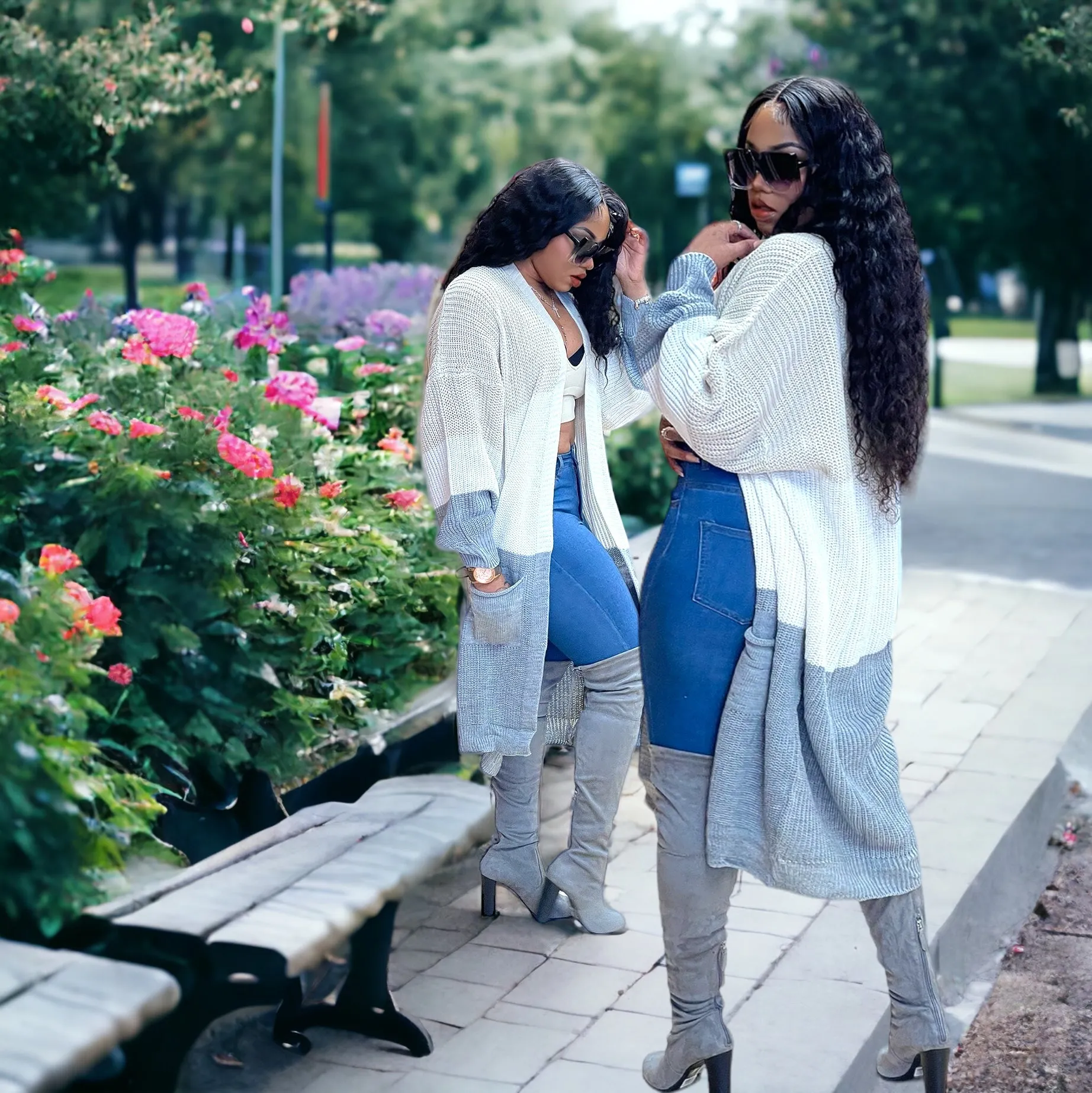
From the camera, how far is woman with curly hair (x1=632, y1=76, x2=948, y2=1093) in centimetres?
298

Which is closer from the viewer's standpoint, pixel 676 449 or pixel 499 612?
pixel 676 449

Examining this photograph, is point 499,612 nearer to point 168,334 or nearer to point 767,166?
point 767,166

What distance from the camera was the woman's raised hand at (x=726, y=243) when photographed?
3244mm

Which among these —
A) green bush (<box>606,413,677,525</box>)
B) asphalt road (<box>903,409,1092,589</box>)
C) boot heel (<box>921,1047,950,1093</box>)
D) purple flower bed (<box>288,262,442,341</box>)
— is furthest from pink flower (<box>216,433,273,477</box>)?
asphalt road (<box>903,409,1092,589</box>)

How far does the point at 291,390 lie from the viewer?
5.31m

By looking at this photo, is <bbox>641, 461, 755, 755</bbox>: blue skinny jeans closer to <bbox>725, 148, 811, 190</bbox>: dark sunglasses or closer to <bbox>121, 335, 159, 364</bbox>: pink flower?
<bbox>725, 148, 811, 190</bbox>: dark sunglasses

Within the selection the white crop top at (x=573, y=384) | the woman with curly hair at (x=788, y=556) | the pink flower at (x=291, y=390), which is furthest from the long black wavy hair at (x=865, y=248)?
the pink flower at (x=291, y=390)

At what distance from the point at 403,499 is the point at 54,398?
1.26 metres

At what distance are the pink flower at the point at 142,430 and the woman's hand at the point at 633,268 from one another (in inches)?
42.7

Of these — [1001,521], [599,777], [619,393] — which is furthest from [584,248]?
[1001,521]

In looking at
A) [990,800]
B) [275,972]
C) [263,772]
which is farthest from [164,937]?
[990,800]

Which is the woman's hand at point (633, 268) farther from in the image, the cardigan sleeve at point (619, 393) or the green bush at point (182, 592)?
the green bush at point (182, 592)

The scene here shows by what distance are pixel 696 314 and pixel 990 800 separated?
258 centimetres

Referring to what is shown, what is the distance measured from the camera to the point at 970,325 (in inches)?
2018
